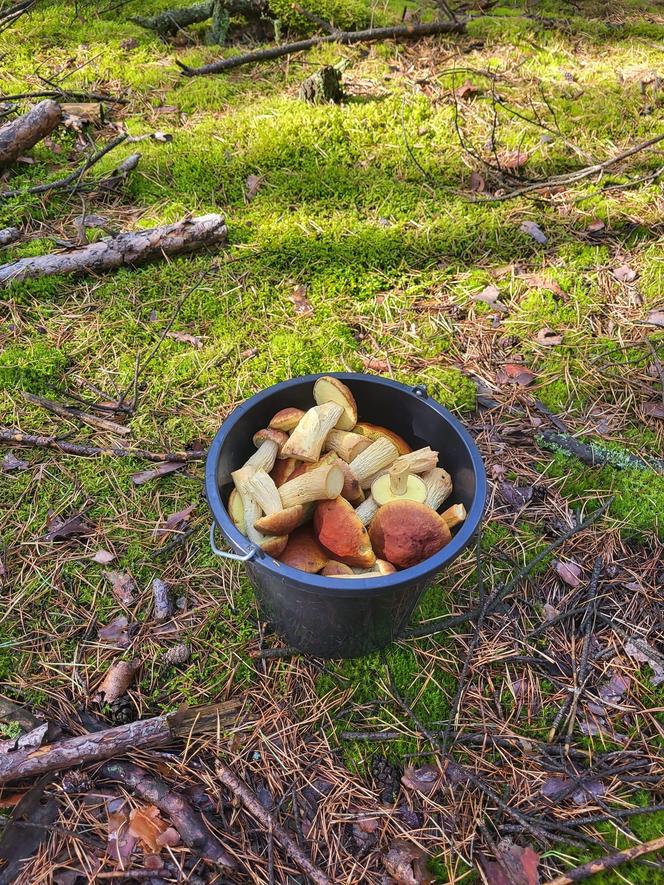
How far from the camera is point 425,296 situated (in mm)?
3074

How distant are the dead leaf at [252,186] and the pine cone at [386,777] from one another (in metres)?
3.13

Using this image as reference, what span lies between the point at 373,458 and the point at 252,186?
8.19 ft

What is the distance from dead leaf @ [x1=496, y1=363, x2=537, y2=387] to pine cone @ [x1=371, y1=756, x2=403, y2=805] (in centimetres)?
170

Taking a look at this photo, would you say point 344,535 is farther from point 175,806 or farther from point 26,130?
point 26,130

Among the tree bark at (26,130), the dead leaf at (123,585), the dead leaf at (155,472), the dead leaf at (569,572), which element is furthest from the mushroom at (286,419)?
the tree bark at (26,130)

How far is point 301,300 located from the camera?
302 cm

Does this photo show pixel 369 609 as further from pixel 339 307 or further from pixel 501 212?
pixel 501 212

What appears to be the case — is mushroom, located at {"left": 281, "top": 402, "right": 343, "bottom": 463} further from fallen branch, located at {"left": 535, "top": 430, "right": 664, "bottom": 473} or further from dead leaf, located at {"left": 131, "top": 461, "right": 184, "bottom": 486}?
fallen branch, located at {"left": 535, "top": 430, "right": 664, "bottom": 473}

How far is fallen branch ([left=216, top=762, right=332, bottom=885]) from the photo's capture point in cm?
151

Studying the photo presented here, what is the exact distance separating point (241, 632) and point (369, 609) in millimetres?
607

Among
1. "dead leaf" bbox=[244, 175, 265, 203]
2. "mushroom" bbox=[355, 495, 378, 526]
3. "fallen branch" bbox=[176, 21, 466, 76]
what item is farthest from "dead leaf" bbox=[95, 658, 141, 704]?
"fallen branch" bbox=[176, 21, 466, 76]

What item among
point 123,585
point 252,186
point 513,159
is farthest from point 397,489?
point 513,159

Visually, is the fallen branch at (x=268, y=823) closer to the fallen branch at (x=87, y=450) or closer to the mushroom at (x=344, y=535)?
the mushroom at (x=344, y=535)

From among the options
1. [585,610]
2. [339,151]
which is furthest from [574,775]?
[339,151]
